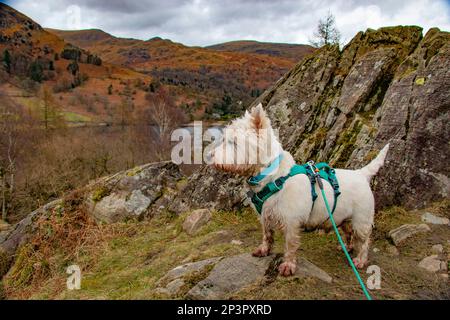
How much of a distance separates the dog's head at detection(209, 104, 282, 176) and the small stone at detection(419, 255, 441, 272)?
10.7 feet

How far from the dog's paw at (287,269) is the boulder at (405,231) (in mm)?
2728

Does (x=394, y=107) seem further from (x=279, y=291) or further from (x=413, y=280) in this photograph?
(x=279, y=291)

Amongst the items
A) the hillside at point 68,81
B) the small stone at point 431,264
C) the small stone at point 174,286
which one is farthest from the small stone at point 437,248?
the hillside at point 68,81

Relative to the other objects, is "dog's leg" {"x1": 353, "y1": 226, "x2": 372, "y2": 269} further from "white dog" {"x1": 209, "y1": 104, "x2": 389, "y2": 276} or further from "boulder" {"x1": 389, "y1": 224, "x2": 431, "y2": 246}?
"boulder" {"x1": 389, "y1": 224, "x2": 431, "y2": 246}

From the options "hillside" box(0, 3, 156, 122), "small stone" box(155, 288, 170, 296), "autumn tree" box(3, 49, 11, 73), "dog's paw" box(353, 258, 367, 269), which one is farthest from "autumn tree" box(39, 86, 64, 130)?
"autumn tree" box(3, 49, 11, 73)

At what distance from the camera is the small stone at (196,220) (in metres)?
9.62

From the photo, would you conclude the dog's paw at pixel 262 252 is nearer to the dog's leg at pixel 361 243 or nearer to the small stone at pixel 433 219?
the dog's leg at pixel 361 243

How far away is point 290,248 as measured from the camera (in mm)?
5652

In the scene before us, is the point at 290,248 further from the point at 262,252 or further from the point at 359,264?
the point at 359,264

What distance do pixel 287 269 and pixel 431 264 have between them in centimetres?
270

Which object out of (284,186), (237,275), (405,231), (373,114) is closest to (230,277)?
(237,275)

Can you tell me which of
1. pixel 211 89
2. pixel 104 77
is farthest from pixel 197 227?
pixel 104 77

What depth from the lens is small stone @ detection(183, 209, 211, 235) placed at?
9.62m
